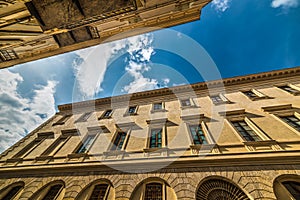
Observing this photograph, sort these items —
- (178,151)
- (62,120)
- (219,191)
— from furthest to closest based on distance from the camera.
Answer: (62,120), (178,151), (219,191)

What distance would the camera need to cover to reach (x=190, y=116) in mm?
10242

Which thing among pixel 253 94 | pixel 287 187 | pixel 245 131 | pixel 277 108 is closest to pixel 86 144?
pixel 245 131

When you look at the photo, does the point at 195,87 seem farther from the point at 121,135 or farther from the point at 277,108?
the point at 121,135

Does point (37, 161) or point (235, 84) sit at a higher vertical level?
point (235, 84)

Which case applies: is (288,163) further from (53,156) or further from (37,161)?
(37,161)

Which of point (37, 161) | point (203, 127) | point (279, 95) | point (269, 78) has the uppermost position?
point (269, 78)

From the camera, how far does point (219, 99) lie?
1223 cm

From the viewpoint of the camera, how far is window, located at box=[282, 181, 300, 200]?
5.08 meters

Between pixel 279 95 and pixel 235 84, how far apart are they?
3601 mm

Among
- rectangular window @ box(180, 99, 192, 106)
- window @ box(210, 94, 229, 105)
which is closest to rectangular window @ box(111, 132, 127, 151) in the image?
rectangular window @ box(180, 99, 192, 106)

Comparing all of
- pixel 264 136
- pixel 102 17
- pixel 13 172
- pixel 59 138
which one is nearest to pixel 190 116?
pixel 264 136

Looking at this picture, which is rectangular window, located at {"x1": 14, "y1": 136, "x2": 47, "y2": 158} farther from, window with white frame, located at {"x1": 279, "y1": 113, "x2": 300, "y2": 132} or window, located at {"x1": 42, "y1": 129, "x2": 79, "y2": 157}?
window with white frame, located at {"x1": 279, "y1": 113, "x2": 300, "y2": 132}

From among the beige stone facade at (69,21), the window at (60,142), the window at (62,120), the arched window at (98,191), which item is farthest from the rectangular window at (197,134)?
the window at (62,120)

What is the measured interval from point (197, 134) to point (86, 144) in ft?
26.9
